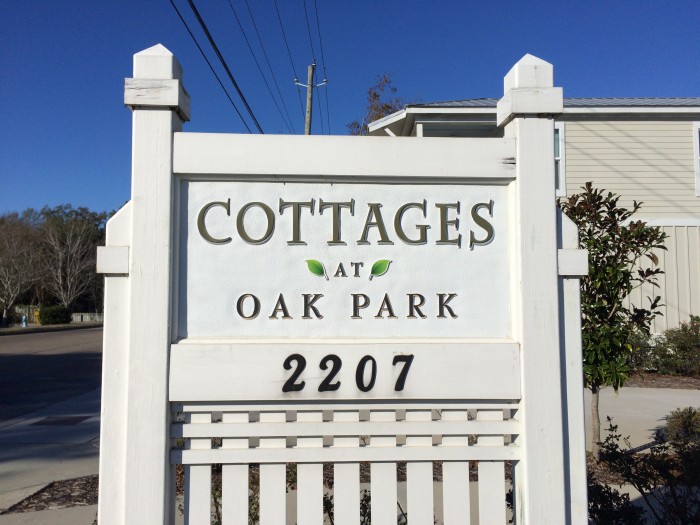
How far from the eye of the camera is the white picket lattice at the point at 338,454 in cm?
234

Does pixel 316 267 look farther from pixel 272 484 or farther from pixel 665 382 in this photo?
pixel 665 382

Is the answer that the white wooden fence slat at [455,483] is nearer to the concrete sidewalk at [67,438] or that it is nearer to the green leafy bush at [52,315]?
the concrete sidewalk at [67,438]

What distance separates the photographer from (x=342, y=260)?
246 cm

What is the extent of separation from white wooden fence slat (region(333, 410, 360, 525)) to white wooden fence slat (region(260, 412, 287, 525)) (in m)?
0.21

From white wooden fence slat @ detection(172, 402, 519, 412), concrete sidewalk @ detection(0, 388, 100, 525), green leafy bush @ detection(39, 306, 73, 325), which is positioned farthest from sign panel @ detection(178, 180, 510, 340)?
green leafy bush @ detection(39, 306, 73, 325)

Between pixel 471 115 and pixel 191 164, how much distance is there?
10710mm

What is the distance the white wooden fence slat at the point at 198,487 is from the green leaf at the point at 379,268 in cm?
86

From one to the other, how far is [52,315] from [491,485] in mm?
47787

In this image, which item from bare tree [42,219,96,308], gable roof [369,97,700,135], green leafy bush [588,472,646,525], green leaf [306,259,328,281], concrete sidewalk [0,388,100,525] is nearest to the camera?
green leaf [306,259,328,281]

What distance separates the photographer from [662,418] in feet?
25.9

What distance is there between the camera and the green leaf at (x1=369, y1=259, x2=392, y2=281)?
246cm

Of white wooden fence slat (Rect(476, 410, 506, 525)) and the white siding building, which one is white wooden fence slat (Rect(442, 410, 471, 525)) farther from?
the white siding building

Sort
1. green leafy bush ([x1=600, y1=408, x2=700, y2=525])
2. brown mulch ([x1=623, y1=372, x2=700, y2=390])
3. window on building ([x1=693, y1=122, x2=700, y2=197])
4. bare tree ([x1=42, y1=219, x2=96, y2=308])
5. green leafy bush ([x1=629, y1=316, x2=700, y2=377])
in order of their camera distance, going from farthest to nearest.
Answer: bare tree ([x1=42, y1=219, x2=96, y2=308])
window on building ([x1=693, y1=122, x2=700, y2=197])
green leafy bush ([x1=629, y1=316, x2=700, y2=377])
brown mulch ([x1=623, y1=372, x2=700, y2=390])
green leafy bush ([x1=600, y1=408, x2=700, y2=525])

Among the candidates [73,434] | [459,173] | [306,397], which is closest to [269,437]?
[306,397]
